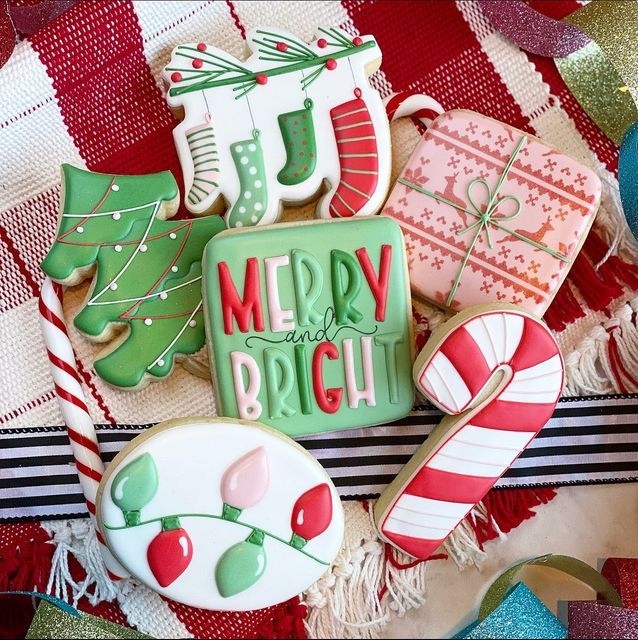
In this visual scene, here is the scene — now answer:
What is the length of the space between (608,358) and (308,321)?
20.6 inches

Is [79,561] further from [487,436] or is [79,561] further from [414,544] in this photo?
[487,436]

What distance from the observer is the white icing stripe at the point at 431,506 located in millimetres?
1172

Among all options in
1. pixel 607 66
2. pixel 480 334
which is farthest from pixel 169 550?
pixel 607 66

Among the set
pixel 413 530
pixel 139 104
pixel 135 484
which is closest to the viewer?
pixel 135 484

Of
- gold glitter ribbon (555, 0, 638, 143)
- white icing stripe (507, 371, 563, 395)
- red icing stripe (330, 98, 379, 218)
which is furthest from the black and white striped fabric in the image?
gold glitter ribbon (555, 0, 638, 143)

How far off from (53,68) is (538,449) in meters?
1.04

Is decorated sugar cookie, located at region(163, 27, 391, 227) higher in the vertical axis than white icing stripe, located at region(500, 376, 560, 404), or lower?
higher

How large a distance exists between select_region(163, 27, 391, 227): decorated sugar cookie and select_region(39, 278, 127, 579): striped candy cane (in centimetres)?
28

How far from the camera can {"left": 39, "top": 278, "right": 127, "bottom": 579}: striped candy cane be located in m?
1.20

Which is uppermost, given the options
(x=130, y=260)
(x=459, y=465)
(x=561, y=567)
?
(x=130, y=260)

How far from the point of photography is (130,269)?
1189mm

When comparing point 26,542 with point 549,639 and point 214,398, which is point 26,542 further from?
point 549,639

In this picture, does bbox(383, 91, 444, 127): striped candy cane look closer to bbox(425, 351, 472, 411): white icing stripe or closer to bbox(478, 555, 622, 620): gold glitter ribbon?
bbox(425, 351, 472, 411): white icing stripe

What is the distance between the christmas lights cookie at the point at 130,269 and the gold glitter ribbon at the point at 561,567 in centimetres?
62
